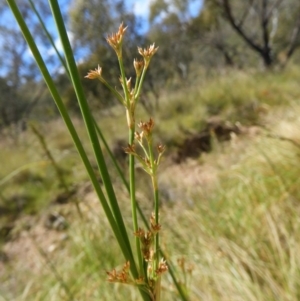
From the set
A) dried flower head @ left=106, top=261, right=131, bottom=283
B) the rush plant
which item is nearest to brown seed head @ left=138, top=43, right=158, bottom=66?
the rush plant

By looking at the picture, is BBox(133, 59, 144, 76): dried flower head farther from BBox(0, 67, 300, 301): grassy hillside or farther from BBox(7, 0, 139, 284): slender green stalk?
BBox(0, 67, 300, 301): grassy hillside

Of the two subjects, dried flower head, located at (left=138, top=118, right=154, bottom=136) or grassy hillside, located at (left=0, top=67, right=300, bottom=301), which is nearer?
dried flower head, located at (left=138, top=118, right=154, bottom=136)

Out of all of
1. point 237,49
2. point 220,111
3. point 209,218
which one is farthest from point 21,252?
point 237,49

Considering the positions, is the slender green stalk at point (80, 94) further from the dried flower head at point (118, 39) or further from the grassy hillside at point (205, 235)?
the grassy hillside at point (205, 235)

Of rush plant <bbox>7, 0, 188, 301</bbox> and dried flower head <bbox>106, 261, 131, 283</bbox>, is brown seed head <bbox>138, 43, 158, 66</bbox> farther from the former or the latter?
dried flower head <bbox>106, 261, 131, 283</bbox>

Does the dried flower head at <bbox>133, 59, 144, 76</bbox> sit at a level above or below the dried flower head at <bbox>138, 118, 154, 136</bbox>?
above

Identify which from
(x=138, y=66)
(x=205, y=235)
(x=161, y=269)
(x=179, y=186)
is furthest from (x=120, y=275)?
(x=179, y=186)

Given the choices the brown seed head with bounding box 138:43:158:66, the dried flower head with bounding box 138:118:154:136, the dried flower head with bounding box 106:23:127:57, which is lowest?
the dried flower head with bounding box 138:118:154:136

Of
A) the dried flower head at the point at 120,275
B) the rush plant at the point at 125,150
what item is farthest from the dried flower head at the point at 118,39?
the dried flower head at the point at 120,275
